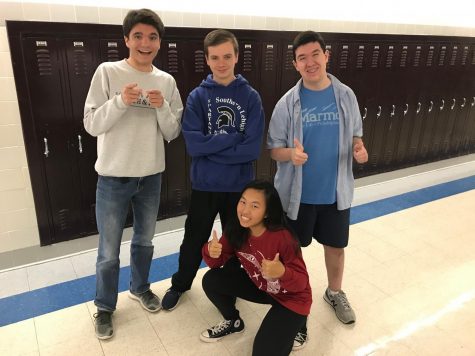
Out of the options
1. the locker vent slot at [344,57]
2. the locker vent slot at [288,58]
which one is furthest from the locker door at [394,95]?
the locker vent slot at [288,58]

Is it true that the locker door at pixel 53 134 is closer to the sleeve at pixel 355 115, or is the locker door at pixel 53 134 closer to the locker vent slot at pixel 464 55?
the sleeve at pixel 355 115

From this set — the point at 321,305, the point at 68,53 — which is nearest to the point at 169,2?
the point at 68,53

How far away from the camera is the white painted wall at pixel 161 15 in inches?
100

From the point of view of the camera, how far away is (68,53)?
259 cm

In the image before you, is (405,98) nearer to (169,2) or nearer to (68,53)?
(169,2)

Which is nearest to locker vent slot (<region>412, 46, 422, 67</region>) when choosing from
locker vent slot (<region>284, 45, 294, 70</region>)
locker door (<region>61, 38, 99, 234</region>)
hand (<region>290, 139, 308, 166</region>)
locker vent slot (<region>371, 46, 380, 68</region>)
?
locker vent slot (<region>371, 46, 380, 68</region>)

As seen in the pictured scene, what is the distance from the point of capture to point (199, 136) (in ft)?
6.36

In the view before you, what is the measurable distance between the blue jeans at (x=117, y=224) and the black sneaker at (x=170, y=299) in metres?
0.19

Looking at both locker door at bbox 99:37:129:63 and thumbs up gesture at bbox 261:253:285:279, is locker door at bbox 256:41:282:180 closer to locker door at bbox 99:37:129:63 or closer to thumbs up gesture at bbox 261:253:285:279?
locker door at bbox 99:37:129:63

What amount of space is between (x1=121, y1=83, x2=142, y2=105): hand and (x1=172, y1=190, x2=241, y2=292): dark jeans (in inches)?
24.3

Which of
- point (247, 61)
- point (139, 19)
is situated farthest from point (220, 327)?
point (247, 61)

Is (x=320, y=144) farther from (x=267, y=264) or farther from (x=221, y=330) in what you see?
(x=221, y=330)

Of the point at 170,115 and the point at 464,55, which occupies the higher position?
the point at 464,55

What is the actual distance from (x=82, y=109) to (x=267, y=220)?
5.56ft
